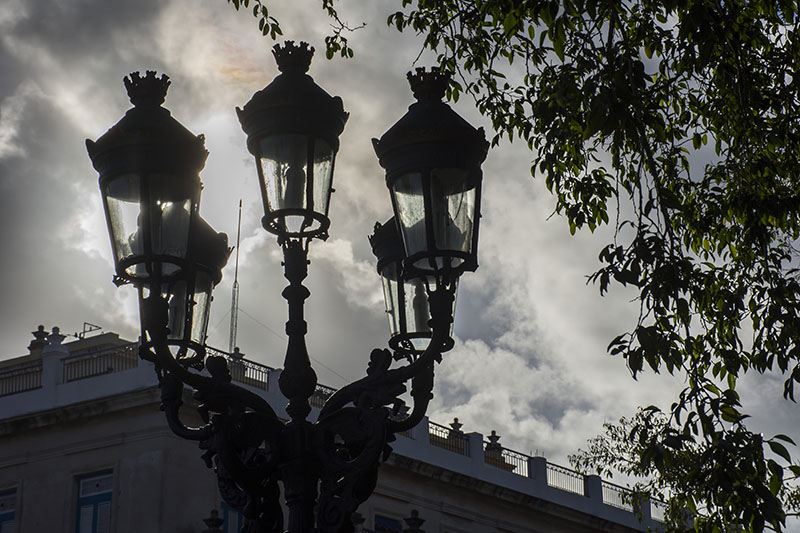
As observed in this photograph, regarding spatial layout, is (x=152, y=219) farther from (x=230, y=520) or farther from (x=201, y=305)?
(x=230, y=520)

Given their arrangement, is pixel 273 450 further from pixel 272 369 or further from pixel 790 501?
pixel 272 369

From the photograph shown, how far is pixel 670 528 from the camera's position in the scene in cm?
1396

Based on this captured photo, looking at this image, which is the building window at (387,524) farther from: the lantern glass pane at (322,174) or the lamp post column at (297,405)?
the lantern glass pane at (322,174)

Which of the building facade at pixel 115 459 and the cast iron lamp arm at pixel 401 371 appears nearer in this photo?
the cast iron lamp arm at pixel 401 371

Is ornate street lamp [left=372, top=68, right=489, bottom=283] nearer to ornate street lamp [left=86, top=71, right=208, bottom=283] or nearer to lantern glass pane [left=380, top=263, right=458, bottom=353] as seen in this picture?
lantern glass pane [left=380, top=263, right=458, bottom=353]

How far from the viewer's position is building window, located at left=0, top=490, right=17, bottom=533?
24328 millimetres

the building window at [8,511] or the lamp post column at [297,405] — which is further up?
the building window at [8,511]

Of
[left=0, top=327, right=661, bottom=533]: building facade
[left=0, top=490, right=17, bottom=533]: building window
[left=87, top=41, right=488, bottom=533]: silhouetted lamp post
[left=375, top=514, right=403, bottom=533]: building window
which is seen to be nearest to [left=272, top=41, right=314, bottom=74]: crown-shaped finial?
[left=87, top=41, right=488, bottom=533]: silhouetted lamp post

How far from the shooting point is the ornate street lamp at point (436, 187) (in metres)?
5.53

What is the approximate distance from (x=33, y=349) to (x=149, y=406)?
767cm

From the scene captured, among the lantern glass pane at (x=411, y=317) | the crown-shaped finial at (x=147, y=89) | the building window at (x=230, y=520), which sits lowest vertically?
the lantern glass pane at (x=411, y=317)

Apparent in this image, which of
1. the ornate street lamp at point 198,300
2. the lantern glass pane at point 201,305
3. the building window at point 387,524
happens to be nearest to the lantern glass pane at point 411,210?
the ornate street lamp at point 198,300

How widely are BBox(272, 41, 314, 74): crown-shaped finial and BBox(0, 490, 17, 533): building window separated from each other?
20118 mm

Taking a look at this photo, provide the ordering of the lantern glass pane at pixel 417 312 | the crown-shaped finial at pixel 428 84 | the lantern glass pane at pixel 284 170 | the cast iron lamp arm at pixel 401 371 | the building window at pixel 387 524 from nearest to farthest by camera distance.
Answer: the cast iron lamp arm at pixel 401 371
the lantern glass pane at pixel 284 170
the crown-shaped finial at pixel 428 84
the lantern glass pane at pixel 417 312
the building window at pixel 387 524
